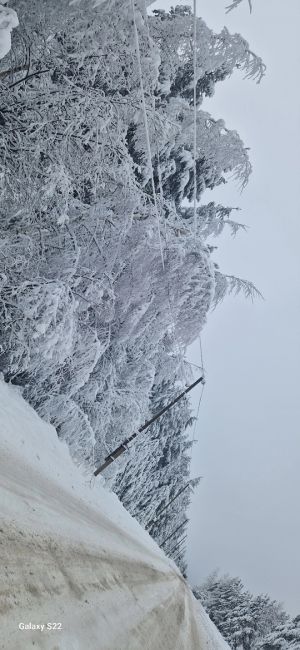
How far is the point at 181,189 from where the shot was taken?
14.8 m

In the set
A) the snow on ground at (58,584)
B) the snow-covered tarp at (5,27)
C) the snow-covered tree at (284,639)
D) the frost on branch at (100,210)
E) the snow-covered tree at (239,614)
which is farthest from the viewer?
the snow-covered tree at (239,614)

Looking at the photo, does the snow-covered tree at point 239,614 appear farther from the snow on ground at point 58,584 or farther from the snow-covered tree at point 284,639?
the snow on ground at point 58,584

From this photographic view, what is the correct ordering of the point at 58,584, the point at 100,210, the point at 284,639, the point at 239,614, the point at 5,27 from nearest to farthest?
the point at 58,584, the point at 5,27, the point at 100,210, the point at 284,639, the point at 239,614

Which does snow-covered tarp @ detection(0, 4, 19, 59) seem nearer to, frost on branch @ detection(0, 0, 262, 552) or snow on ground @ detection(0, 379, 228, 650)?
frost on branch @ detection(0, 0, 262, 552)

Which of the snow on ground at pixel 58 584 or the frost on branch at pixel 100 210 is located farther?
the frost on branch at pixel 100 210

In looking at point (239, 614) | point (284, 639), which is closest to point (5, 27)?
point (284, 639)

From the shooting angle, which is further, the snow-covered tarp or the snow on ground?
the snow-covered tarp

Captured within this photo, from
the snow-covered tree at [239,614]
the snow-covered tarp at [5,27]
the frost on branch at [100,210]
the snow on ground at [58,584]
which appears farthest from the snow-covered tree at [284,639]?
the snow-covered tarp at [5,27]

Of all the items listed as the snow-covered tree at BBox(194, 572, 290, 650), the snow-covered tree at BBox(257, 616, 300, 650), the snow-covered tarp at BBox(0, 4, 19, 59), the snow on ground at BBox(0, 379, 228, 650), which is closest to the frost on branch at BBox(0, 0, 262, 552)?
the snow-covered tarp at BBox(0, 4, 19, 59)

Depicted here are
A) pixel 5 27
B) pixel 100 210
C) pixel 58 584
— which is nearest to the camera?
pixel 58 584

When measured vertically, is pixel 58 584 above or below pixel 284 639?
below

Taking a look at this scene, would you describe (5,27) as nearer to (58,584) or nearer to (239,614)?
(58,584)

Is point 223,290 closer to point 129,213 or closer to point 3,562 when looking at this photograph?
point 129,213

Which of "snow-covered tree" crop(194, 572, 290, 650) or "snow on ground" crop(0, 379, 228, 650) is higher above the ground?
"snow-covered tree" crop(194, 572, 290, 650)
